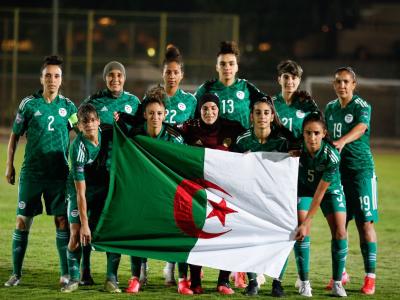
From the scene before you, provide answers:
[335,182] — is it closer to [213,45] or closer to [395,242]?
[395,242]

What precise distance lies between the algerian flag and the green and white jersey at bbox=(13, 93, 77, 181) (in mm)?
650

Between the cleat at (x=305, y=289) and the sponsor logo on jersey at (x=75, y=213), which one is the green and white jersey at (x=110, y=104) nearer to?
the sponsor logo on jersey at (x=75, y=213)

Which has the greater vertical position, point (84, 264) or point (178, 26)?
point (178, 26)

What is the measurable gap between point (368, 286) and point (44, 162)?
10.1 ft

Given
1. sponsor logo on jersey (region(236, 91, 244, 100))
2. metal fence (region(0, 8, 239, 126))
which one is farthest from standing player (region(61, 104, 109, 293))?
metal fence (region(0, 8, 239, 126))

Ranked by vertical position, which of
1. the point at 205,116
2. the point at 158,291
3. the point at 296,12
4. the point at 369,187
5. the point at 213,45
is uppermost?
the point at 296,12

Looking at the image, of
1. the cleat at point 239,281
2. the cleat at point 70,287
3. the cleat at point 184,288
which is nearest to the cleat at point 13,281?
the cleat at point 70,287

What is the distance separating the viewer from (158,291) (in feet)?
28.0

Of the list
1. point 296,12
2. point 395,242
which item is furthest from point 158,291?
point 296,12

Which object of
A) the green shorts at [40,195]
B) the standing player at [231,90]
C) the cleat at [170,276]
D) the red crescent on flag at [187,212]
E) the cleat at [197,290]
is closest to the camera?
the red crescent on flag at [187,212]

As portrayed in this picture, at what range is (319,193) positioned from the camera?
8.16 meters

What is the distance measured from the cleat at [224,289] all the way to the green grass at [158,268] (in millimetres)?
66

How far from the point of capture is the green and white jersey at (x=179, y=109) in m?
9.20

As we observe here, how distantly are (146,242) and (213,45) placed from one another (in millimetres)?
25492
